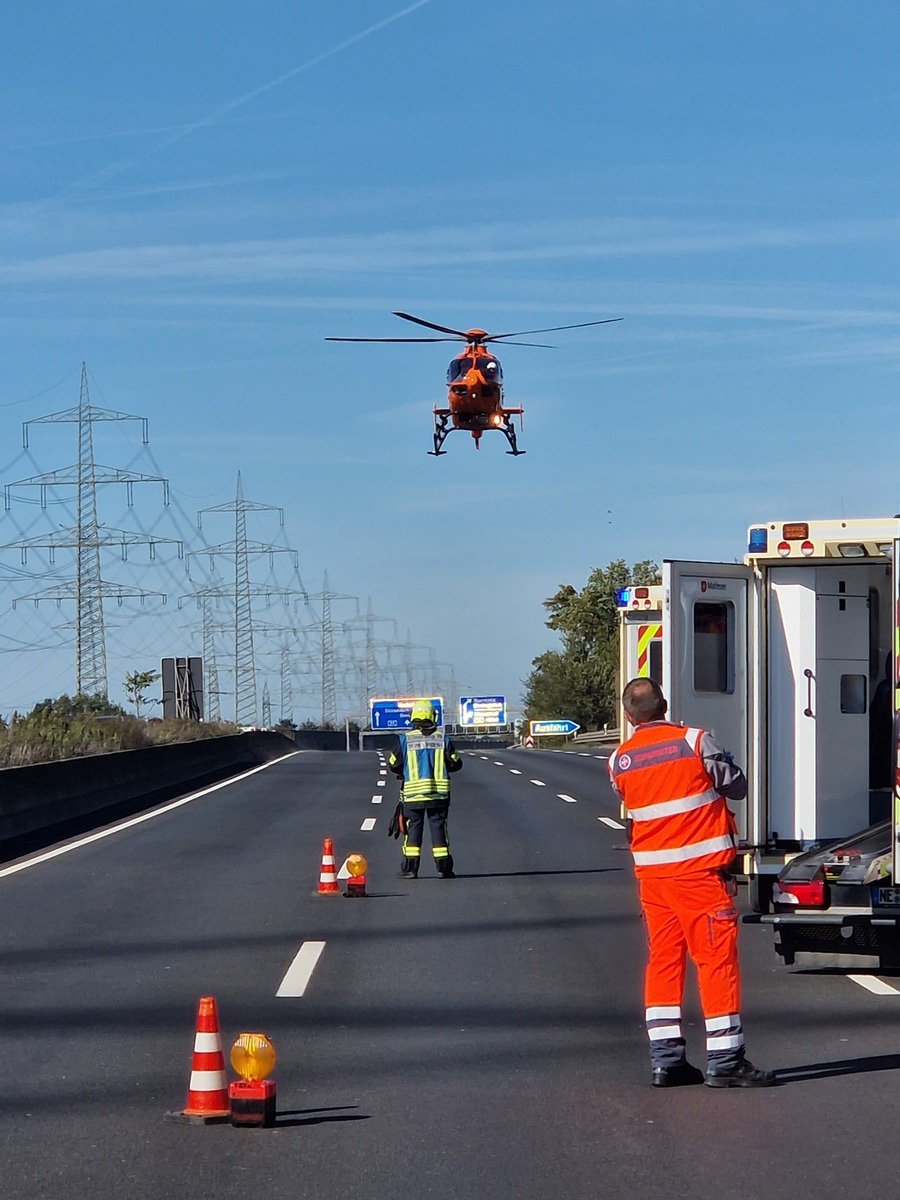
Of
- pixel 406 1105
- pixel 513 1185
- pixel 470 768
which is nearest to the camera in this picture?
pixel 513 1185

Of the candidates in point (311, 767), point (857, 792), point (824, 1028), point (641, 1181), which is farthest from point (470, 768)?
point (641, 1181)

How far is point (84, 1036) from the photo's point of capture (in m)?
8.91

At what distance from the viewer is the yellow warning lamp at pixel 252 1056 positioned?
22.0 ft

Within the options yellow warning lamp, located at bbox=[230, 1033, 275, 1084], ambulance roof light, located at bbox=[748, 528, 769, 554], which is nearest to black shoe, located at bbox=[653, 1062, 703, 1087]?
yellow warning lamp, located at bbox=[230, 1033, 275, 1084]

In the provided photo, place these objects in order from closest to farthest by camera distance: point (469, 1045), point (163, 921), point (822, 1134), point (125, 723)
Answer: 1. point (822, 1134)
2. point (469, 1045)
3. point (163, 921)
4. point (125, 723)

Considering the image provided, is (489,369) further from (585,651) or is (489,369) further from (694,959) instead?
(585,651)

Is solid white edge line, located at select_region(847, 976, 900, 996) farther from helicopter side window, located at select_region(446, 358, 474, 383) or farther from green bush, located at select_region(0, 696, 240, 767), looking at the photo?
helicopter side window, located at select_region(446, 358, 474, 383)

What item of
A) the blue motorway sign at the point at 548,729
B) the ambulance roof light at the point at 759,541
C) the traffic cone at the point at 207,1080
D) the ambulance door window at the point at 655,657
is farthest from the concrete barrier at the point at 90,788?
the blue motorway sign at the point at 548,729

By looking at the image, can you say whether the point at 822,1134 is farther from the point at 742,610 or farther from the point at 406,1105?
the point at 742,610

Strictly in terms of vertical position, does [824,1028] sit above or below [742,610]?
below

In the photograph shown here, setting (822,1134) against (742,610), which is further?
(742,610)

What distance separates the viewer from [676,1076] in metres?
7.57

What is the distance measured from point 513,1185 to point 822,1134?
1.44 m

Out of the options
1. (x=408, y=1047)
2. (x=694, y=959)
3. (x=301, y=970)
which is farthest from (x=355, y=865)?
(x=694, y=959)
